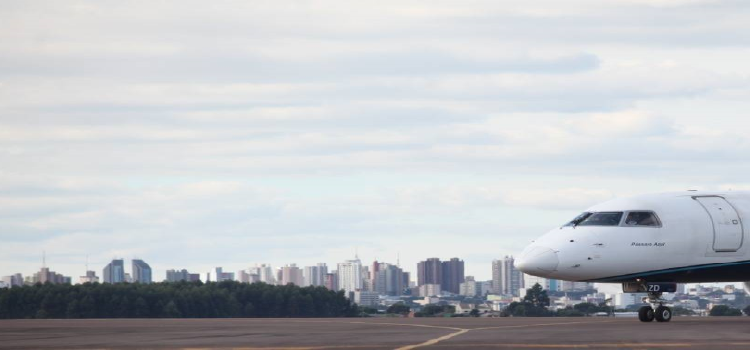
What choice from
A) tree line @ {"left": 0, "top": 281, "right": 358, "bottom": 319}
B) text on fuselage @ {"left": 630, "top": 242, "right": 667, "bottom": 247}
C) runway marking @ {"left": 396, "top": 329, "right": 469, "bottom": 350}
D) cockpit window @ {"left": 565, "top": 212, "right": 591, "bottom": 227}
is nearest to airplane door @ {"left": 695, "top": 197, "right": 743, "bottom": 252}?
text on fuselage @ {"left": 630, "top": 242, "right": 667, "bottom": 247}

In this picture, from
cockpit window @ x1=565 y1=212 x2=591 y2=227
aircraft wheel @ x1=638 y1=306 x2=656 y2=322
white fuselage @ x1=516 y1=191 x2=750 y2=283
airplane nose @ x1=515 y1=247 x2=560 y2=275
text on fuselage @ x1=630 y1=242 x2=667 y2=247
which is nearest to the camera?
airplane nose @ x1=515 y1=247 x2=560 y2=275

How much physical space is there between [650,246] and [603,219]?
5.61ft

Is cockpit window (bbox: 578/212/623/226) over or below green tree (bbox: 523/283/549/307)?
over

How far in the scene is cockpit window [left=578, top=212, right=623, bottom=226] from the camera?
4316 cm

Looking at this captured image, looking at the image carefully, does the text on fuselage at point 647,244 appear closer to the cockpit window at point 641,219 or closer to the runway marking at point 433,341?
the cockpit window at point 641,219

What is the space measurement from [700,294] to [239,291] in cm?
2831

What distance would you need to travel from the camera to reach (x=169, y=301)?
77.0 m

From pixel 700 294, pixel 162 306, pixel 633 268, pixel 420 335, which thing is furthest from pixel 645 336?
pixel 162 306

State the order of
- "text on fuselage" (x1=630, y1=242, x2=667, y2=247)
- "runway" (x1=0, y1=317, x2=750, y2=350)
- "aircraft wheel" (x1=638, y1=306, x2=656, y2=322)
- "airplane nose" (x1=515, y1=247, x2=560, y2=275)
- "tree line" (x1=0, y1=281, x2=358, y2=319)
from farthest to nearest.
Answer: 1. "tree line" (x1=0, y1=281, x2=358, y2=319)
2. "aircraft wheel" (x1=638, y1=306, x2=656, y2=322)
3. "text on fuselage" (x1=630, y1=242, x2=667, y2=247)
4. "airplane nose" (x1=515, y1=247, x2=560, y2=275)
5. "runway" (x1=0, y1=317, x2=750, y2=350)

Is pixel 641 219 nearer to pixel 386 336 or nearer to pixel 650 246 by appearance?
Answer: pixel 650 246

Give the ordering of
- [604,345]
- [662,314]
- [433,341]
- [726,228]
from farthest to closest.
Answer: [726,228]
[662,314]
[433,341]
[604,345]

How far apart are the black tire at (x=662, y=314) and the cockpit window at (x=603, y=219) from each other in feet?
9.80

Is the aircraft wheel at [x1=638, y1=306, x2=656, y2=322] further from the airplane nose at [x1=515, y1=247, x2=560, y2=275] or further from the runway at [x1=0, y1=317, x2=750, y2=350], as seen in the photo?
the airplane nose at [x1=515, y1=247, x2=560, y2=275]

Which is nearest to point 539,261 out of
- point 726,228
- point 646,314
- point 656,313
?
point 646,314
